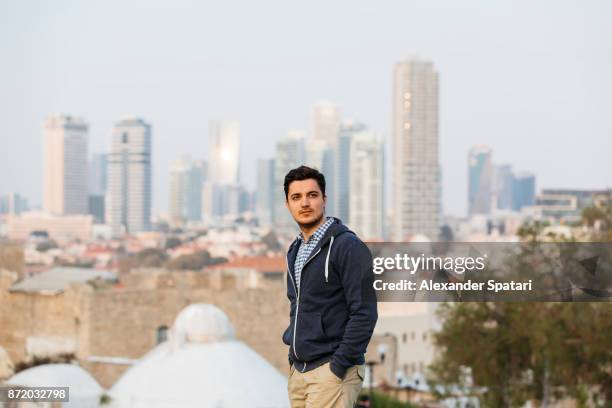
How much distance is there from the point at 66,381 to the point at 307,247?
7212mm

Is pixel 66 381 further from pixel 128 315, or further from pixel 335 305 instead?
pixel 128 315

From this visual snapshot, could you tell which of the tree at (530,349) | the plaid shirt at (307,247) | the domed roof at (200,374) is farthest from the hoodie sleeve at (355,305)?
the tree at (530,349)

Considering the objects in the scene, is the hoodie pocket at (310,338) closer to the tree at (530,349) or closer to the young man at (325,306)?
the young man at (325,306)

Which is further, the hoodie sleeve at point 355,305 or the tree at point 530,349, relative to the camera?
the tree at point 530,349

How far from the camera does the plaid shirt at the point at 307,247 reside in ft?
14.8

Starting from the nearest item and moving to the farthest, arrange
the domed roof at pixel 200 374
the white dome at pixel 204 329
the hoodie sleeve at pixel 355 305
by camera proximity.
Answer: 1. the hoodie sleeve at pixel 355 305
2. the domed roof at pixel 200 374
3. the white dome at pixel 204 329

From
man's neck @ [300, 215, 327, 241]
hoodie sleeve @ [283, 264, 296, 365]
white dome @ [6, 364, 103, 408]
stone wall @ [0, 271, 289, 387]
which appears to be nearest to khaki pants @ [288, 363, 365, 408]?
hoodie sleeve @ [283, 264, 296, 365]

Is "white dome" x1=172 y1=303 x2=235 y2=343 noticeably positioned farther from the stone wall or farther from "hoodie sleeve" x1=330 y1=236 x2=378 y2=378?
"hoodie sleeve" x1=330 y1=236 x2=378 y2=378

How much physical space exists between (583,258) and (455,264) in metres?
0.82

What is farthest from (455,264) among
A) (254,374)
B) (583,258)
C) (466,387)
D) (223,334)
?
(466,387)

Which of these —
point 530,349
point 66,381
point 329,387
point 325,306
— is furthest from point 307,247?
point 530,349

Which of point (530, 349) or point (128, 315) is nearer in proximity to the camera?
point (530, 349)

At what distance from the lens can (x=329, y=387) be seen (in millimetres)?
4430

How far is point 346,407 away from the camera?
4.46 metres
